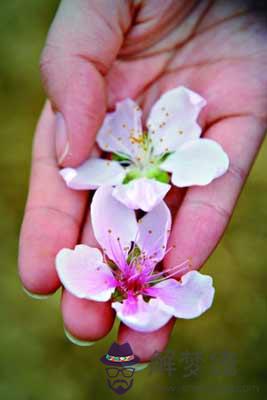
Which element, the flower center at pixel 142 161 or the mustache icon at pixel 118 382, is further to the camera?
the flower center at pixel 142 161

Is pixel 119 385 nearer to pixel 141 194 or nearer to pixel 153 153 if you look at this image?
pixel 141 194

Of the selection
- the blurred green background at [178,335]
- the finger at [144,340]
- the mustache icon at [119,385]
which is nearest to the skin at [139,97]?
the finger at [144,340]

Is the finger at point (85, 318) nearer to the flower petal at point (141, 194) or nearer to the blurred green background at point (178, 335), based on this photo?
the flower petal at point (141, 194)

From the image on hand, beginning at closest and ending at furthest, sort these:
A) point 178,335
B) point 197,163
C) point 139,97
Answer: point 197,163 → point 139,97 → point 178,335

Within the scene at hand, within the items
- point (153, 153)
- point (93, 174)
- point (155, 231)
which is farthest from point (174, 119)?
point (155, 231)

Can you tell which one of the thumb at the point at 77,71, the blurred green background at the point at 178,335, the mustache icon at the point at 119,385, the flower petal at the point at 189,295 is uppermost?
the thumb at the point at 77,71

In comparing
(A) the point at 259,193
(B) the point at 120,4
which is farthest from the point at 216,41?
(A) the point at 259,193

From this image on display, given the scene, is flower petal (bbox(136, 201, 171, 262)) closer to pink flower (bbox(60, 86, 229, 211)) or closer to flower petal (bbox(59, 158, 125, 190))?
pink flower (bbox(60, 86, 229, 211))

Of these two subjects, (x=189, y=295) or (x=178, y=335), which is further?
(x=178, y=335)
